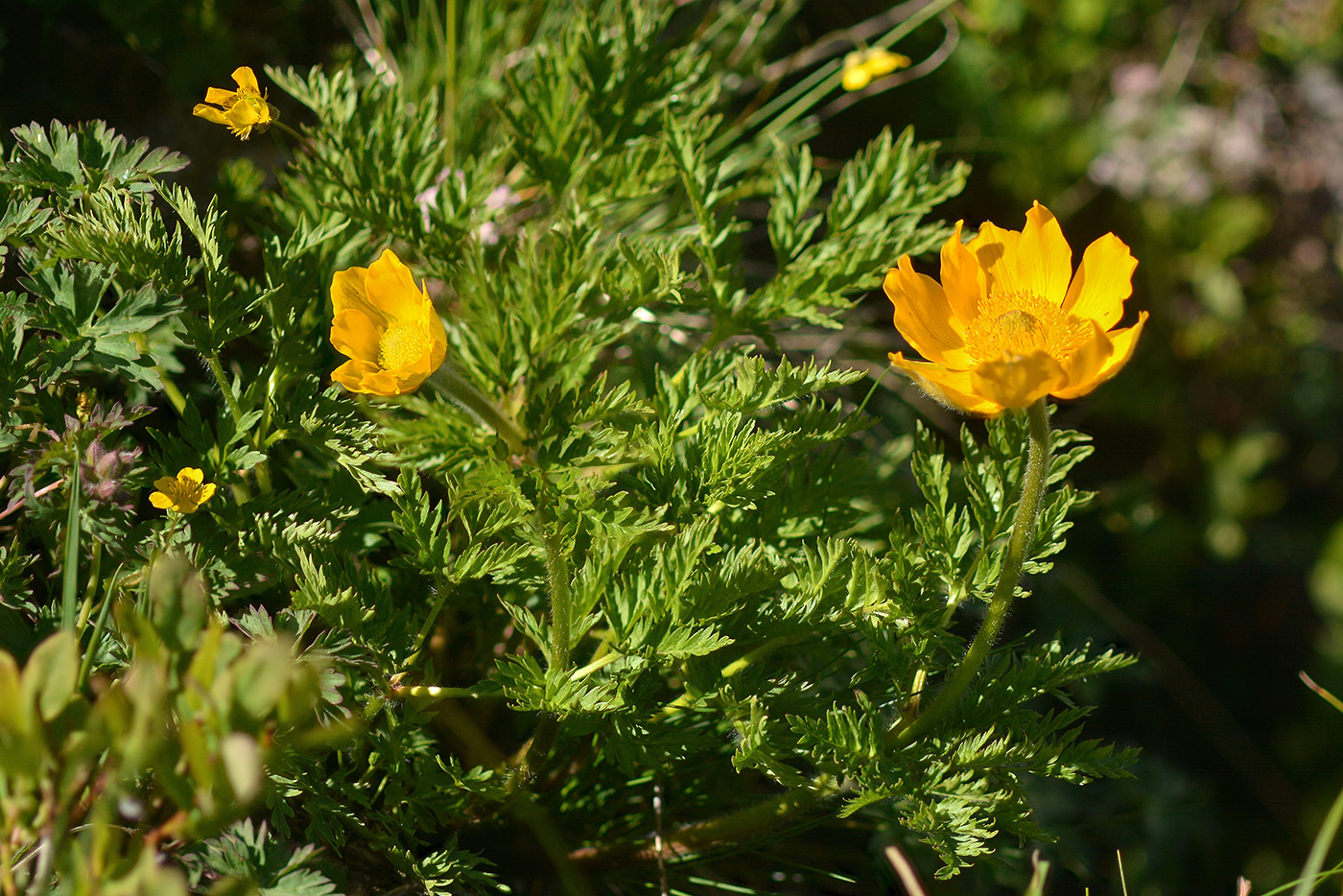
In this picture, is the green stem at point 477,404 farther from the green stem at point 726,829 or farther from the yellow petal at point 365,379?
the green stem at point 726,829

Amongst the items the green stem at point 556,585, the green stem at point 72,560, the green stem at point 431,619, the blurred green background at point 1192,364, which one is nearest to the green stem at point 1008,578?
the green stem at point 556,585

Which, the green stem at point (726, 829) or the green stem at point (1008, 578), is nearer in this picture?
Answer: the green stem at point (1008, 578)

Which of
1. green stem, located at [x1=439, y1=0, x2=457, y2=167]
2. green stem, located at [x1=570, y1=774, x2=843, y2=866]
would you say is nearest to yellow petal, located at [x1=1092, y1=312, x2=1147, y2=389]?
green stem, located at [x1=570, y1=774, x2=843, y2=866]

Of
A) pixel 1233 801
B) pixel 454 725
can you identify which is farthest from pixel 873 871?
pixel 1233 801

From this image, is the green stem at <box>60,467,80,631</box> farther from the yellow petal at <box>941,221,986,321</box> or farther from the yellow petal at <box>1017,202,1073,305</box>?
the yellow petal at <box>1017,202,1073,305</box>

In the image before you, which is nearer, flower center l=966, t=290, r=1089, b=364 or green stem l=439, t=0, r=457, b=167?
flower center l=966, t=290, r=1089, b=364

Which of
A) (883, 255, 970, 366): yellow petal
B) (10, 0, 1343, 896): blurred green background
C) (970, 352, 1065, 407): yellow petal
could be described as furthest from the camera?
(10, 0, 1343, 896): blurred green background

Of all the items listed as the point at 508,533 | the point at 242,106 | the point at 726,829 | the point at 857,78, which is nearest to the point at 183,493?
the point at 508,533
